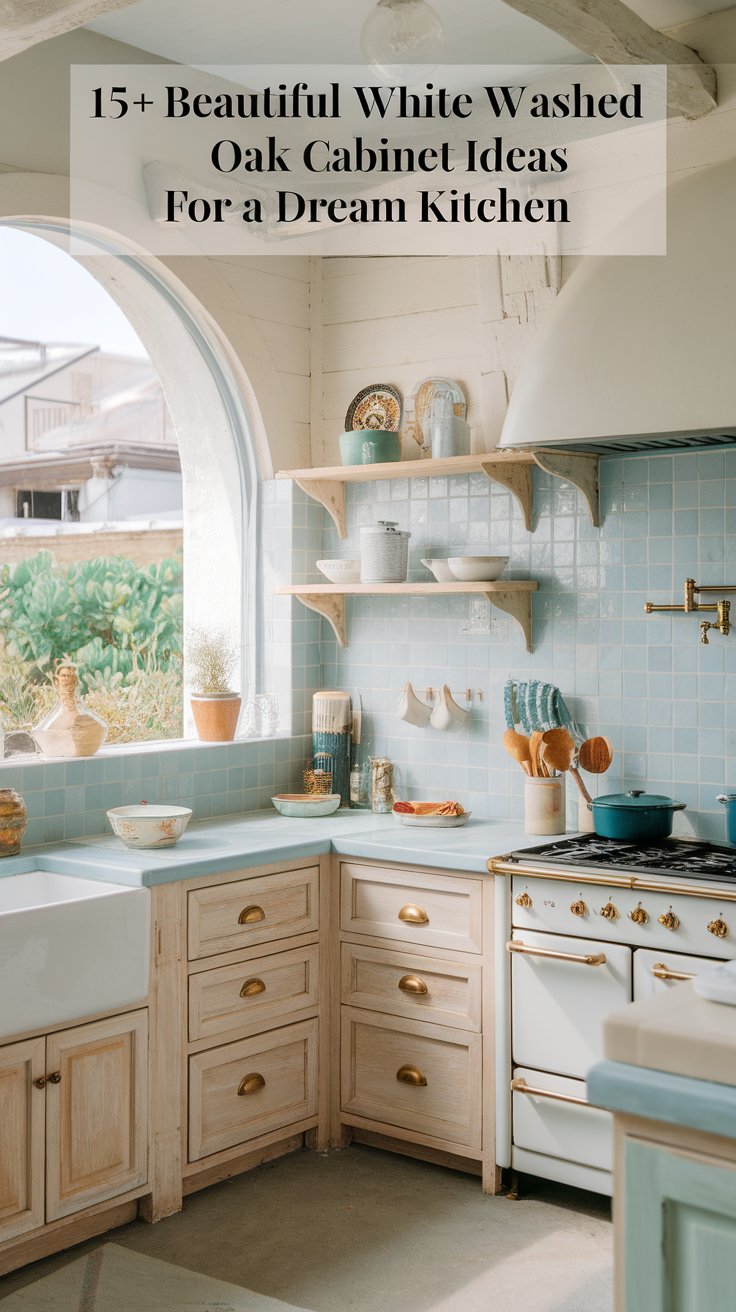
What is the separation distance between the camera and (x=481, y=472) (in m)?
3.90

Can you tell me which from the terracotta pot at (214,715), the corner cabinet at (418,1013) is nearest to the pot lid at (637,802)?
the corner cabinet at (418,1013)

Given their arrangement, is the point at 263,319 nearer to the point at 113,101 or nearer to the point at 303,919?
the point at 113,101

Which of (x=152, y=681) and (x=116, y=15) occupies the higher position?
(x=116, y=15)

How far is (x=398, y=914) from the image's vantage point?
344cm

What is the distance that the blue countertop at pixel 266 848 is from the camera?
3.14m

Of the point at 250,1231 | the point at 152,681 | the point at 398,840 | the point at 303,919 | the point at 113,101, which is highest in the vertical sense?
the point at 113,101

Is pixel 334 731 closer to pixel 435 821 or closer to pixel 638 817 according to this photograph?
pixel 435 821

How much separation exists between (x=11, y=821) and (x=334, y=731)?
125 centimetres

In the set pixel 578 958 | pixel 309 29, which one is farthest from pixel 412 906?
pixel 309 29

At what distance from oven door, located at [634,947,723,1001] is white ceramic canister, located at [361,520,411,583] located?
145 cm

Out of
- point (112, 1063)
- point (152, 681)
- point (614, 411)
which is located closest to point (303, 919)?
point (112, 1063)

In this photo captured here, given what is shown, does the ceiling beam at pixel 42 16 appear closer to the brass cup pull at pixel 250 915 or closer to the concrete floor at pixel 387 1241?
the brass cup pull at pixel 250 915

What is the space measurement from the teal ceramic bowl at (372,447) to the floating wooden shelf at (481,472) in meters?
0.04

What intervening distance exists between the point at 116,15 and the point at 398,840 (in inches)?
92.2
